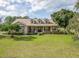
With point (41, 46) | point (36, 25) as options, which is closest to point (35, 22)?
point (36, 25)

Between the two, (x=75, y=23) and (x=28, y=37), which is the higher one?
(x=75, y=23)

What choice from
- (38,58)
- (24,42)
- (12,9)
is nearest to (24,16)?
(12,9)

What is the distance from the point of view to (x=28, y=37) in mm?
3123

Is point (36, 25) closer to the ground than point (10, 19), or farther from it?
closer to the ground

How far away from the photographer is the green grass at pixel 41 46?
3.08m

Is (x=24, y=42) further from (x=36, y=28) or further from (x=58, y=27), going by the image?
(x=58, y=27)

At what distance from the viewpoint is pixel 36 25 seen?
312cm

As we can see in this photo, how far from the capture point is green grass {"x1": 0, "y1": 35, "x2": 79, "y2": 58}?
10.1 feet

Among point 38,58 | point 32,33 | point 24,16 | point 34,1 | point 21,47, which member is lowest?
point 38,58

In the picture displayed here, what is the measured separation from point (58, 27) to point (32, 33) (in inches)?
18.4

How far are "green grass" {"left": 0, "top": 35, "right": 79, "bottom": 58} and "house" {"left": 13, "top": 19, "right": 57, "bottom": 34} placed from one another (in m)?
0.11

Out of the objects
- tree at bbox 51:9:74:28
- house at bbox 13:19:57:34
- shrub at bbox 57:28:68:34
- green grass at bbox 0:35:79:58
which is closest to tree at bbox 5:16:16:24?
house at bbox 13:19:57:34

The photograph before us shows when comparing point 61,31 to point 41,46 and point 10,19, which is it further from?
point 10,19

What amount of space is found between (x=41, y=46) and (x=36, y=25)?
374 mm
